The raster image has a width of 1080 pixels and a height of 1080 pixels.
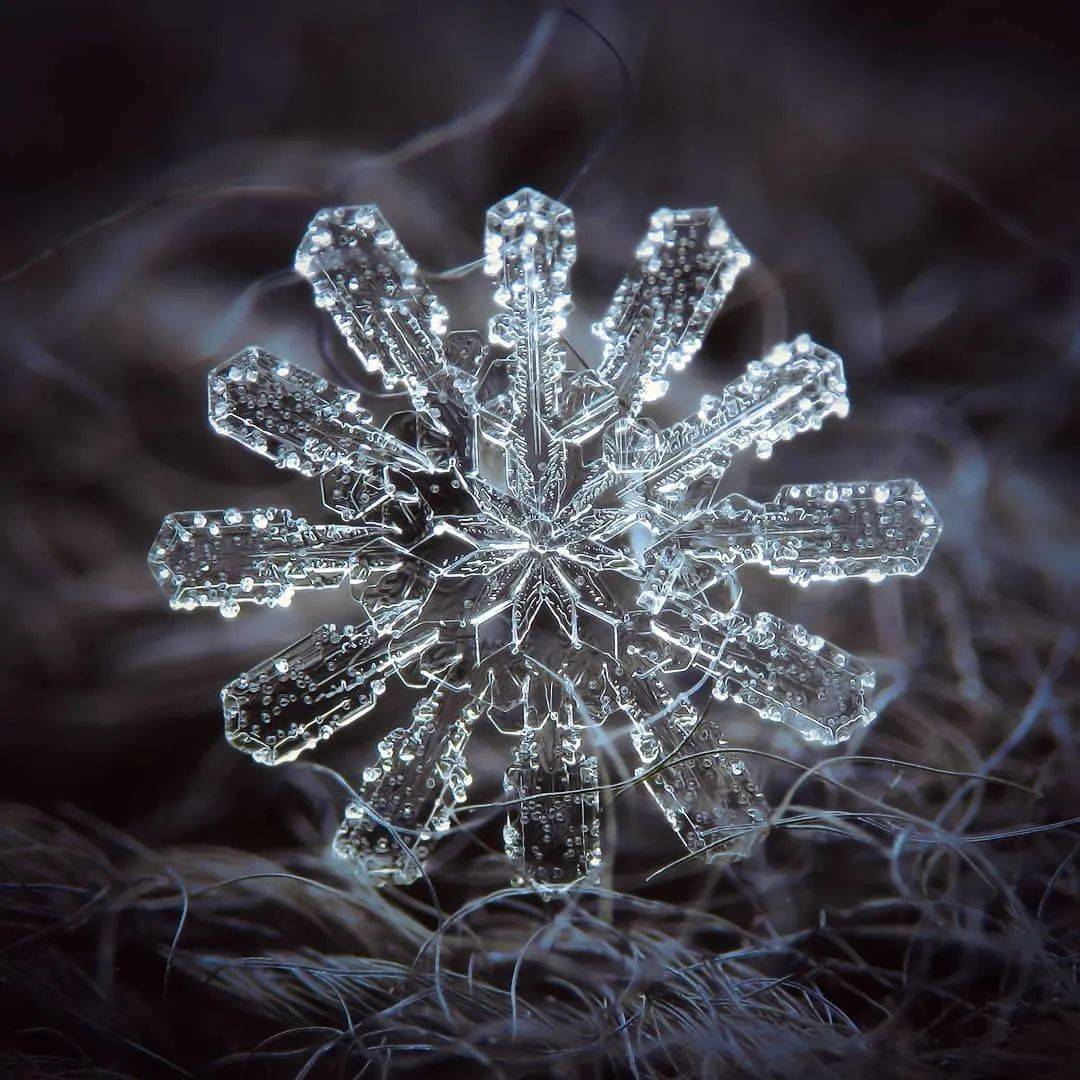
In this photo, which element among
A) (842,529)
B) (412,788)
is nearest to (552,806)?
(412,788)

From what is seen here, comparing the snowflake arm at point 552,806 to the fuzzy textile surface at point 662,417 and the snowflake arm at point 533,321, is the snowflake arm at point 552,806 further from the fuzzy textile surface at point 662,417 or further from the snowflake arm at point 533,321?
the snowflake arm at point 533,321

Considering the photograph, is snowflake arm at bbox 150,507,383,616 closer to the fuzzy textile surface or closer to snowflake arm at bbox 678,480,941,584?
the fuzzy textile surface

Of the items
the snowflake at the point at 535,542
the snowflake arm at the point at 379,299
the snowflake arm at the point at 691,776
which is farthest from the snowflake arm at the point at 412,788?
the snowflake arm at the point at 379,299

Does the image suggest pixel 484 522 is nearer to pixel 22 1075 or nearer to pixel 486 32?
pixel 486 32

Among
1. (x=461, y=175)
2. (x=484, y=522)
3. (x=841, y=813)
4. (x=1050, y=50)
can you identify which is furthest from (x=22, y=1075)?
(x=1050, y=50)

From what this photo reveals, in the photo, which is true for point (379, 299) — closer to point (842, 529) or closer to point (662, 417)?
point (662, 417)

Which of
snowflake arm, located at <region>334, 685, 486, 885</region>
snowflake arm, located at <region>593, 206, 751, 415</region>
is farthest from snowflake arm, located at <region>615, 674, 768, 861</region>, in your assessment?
snowflake arm, located at <region>593, 206, 751, 415</region>
